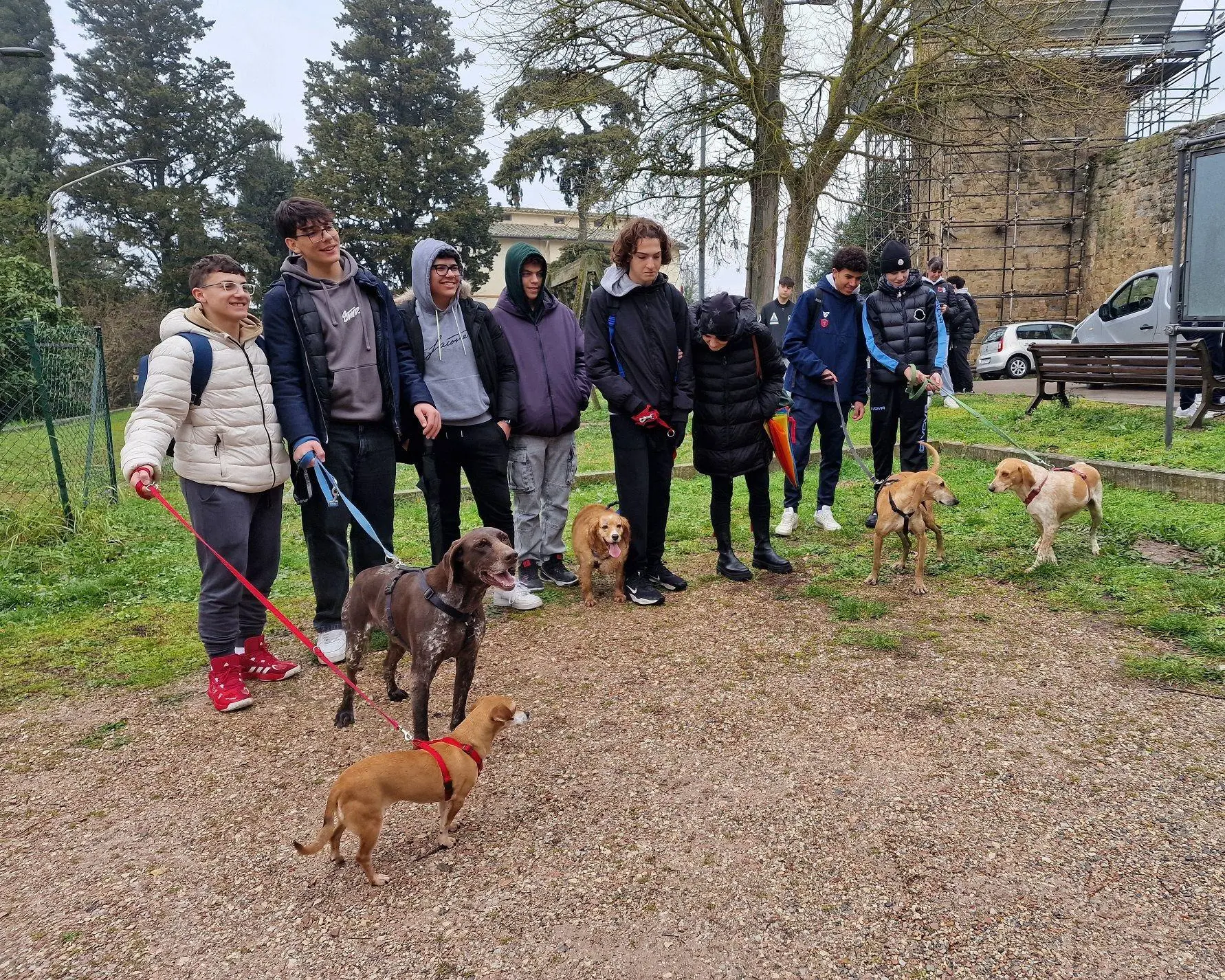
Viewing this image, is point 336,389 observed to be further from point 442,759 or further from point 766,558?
point 766,558

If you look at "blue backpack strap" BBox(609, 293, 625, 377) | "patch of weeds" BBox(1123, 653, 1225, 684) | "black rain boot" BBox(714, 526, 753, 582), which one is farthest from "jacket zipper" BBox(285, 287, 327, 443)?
"patch of weeds" BBox(1123, 653, 1225, 684)

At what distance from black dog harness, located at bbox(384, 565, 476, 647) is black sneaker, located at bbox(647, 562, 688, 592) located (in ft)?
7.35

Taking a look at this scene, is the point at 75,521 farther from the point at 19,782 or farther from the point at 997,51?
the point at 997,51

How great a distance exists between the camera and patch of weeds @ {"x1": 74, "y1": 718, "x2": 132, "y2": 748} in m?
3.53

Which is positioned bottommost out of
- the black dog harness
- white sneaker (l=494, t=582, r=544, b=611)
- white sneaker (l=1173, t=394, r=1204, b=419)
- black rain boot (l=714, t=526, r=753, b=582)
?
white sneaker (l=494, t=582, r=544, b=611)

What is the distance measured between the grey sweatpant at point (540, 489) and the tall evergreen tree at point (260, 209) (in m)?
41.9

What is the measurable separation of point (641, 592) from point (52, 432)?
5897 mm

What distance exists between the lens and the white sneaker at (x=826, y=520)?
6.60 m

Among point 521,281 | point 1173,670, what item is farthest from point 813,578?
point 521,281

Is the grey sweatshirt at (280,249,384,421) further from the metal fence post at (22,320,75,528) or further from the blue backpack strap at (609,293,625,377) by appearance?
the metal fence post at (22,320,75,528)

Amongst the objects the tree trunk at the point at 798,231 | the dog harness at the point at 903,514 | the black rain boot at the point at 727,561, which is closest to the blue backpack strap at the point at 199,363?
the black rain boot at the point at 727,561

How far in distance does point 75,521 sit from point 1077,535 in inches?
342

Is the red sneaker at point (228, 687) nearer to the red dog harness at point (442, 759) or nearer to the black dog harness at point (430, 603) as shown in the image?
the black dog harness at point (430, 603)

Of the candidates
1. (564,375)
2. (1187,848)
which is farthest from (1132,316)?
(1187,848)
